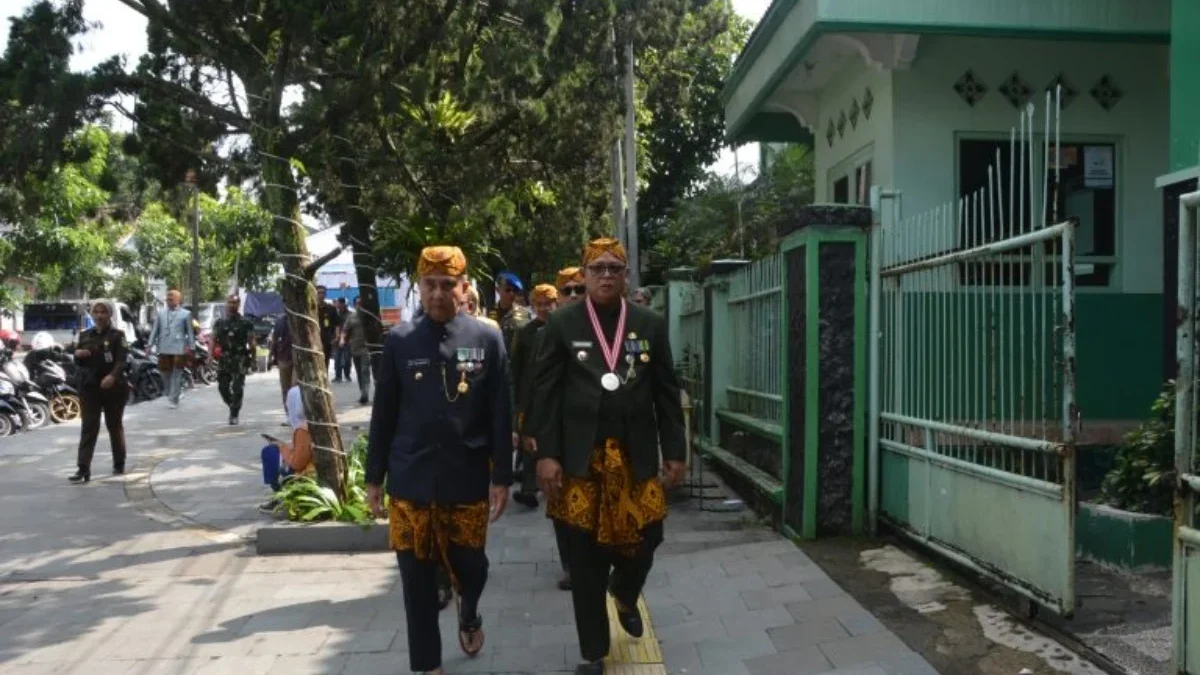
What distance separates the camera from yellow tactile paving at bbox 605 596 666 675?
4.75 metres

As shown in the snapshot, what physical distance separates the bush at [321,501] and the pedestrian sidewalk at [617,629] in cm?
42

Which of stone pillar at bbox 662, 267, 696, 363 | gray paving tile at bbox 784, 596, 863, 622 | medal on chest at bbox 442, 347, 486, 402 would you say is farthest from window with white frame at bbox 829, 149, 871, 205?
medal on chest at bbox 442, 347, 486, 402

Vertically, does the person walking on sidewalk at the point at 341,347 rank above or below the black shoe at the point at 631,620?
above

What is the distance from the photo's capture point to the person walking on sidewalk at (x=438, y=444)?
451 centimetres

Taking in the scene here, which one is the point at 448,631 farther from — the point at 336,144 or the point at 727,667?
the point at 336,144

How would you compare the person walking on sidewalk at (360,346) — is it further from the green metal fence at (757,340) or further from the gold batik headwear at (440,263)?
the gold batik headwear at (440,263)

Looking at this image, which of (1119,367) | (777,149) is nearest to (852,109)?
(1119,367)

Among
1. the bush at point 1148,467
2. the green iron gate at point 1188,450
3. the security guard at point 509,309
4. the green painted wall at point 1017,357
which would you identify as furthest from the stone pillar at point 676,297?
the green iron gate at point 1188,450

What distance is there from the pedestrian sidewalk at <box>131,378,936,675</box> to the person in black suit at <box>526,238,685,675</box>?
1.71 feet

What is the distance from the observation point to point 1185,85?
6.08 m

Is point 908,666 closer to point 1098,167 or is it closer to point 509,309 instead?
point 509,309

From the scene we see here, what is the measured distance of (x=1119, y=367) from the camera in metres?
7.65

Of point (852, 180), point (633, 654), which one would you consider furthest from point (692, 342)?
point (633, 654)

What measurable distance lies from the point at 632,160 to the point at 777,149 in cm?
812
